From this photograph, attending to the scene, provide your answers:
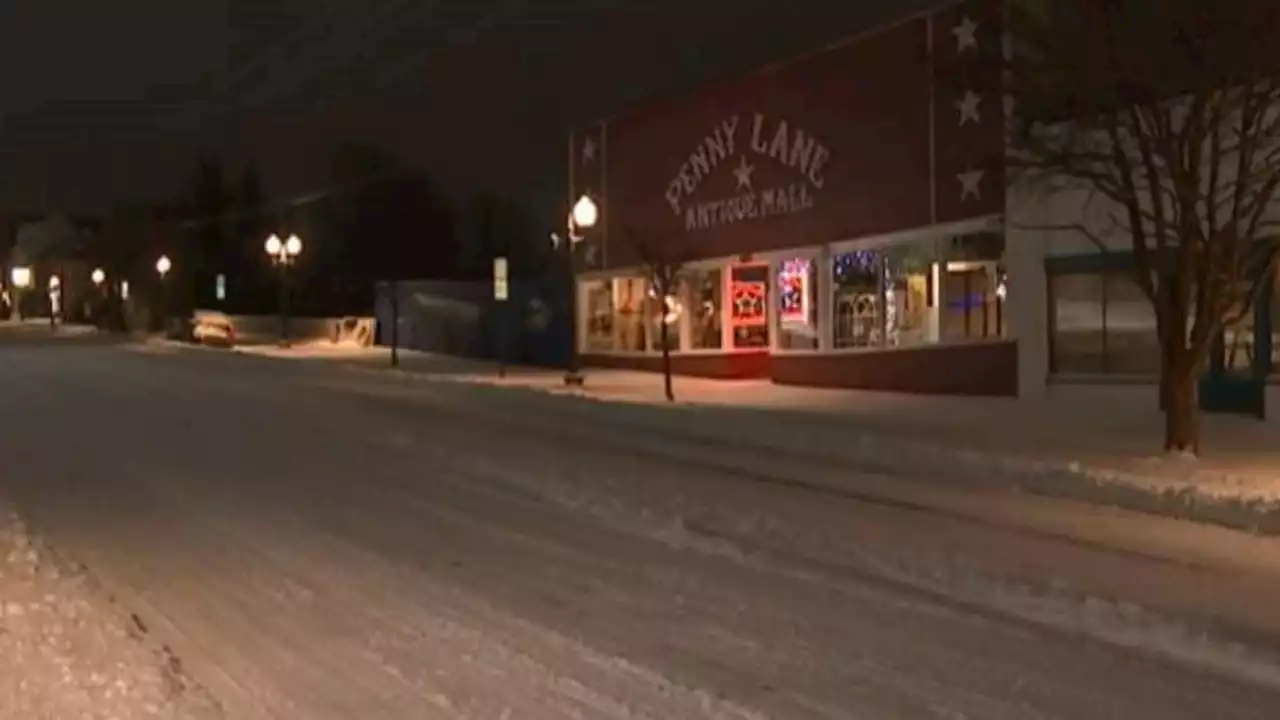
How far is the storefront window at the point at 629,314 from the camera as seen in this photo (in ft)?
147

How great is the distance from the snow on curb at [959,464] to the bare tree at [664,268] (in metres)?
3.03

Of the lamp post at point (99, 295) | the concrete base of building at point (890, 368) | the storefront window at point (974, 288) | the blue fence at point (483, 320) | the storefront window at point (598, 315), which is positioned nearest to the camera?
the concrete base of building at point (890, 368)

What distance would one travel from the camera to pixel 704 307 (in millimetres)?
41750

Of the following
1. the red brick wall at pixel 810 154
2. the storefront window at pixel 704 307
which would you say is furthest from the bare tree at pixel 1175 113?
the storefront window at pixel 704 307

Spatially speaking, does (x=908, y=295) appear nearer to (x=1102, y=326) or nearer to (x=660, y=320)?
Answer: (x=1102, y=326)

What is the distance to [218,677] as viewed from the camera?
342 inches

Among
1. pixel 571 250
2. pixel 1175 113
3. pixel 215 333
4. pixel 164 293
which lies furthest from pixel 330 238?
pixel 1175 113

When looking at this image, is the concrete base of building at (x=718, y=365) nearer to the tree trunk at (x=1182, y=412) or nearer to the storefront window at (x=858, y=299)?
the storefront window at (x=858, y=299)

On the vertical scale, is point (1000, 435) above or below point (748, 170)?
below

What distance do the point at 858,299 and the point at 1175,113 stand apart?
15.2 m

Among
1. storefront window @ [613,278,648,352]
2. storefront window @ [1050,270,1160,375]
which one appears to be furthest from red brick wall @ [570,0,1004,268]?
storefront window @ [1050,270,1160,375]

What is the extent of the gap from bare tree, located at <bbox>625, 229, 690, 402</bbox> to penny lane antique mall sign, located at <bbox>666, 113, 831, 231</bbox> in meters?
0.76

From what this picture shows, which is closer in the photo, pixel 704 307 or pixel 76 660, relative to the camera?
pixel 76 660

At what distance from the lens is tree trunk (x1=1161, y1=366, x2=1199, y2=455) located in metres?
19.9
